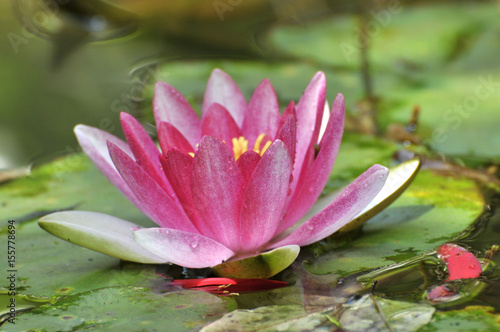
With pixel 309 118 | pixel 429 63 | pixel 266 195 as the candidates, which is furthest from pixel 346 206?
pixel 429 63

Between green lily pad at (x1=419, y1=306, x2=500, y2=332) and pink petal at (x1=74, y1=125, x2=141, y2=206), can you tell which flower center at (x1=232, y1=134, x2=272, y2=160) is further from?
green lily pad at (x1=419, y1=306, x2=500, y2=332)

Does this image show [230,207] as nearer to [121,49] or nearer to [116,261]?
[116,261]

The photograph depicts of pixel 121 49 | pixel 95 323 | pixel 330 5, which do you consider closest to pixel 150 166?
pixel 95 323

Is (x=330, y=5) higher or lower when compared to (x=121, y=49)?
higher

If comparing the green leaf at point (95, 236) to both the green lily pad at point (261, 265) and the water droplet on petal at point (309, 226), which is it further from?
the water droplet on petal at point (309, 226)

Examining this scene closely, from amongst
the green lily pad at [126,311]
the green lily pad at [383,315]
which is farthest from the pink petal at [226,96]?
the green lily pad at [383,315]

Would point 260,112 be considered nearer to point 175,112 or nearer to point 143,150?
point 175,112
